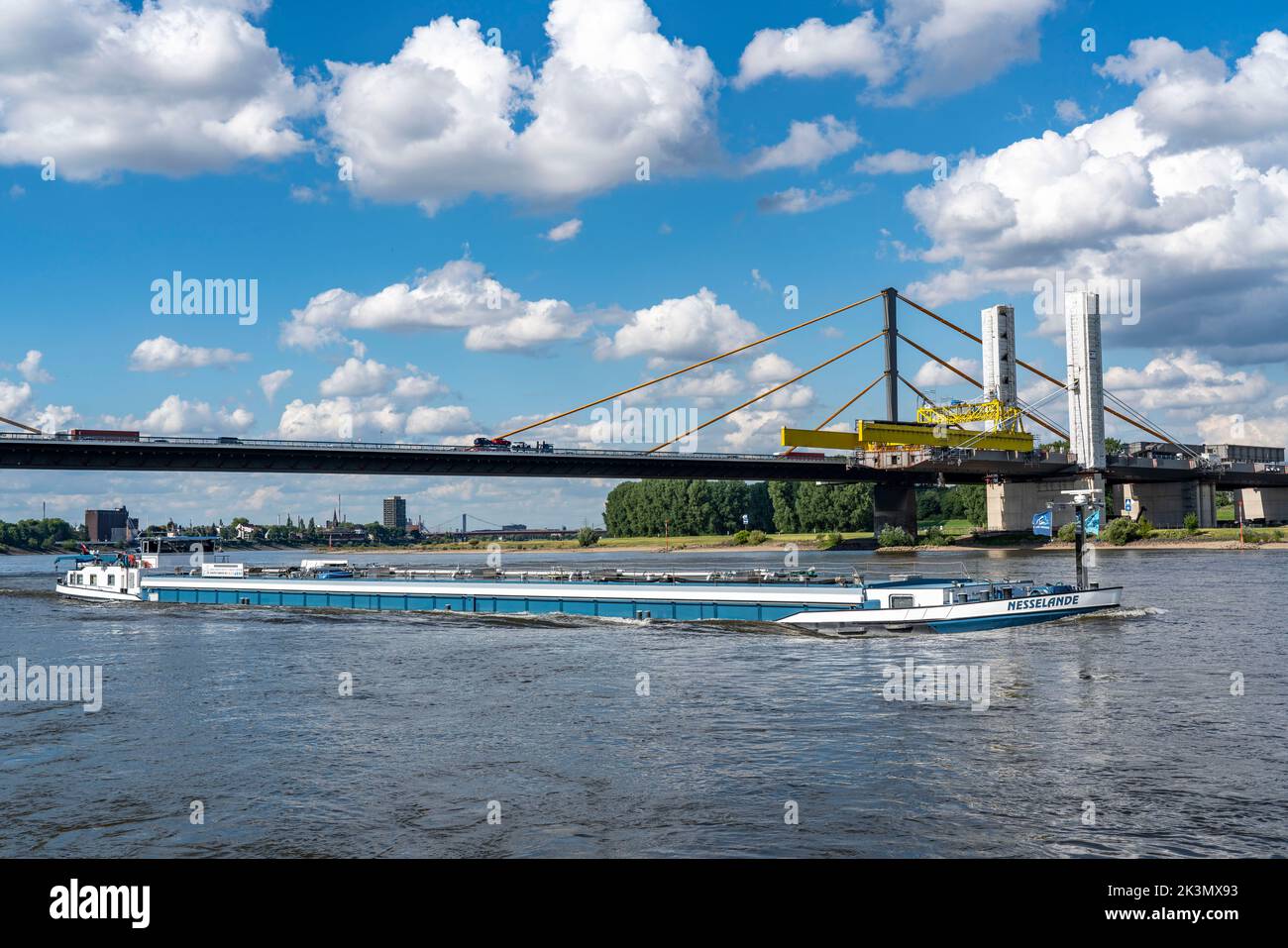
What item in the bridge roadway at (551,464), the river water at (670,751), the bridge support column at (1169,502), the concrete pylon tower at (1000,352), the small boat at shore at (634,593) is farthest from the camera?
the bridge support column at (1169,502)

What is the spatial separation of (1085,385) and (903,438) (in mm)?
23155

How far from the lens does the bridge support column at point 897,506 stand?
13844cm

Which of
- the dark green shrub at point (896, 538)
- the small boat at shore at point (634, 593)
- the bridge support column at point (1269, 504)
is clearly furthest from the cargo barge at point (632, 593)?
the bridge support column at point (1269, 504)

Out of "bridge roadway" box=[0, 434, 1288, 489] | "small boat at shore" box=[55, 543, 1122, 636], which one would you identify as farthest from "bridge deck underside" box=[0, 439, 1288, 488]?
"small boat at shore" box=[55, 543, 1122, 636]

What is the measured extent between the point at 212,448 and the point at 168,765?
90480 millimetres

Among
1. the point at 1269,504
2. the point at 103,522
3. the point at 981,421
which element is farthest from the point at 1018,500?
the point at 103,522

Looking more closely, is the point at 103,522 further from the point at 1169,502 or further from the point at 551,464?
the point at 1169,502

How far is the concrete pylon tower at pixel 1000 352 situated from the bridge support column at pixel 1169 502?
2380 cm

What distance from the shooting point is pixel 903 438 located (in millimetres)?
127562

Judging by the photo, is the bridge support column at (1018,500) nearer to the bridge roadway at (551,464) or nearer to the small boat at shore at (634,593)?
the bridge roadway at (551,464)

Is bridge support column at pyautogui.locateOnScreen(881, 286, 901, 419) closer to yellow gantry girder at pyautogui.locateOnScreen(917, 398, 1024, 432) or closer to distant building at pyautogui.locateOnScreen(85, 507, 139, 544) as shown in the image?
yellow gantry girder at pyautogui.locateOnScreen(917, 398, 1024, 432)

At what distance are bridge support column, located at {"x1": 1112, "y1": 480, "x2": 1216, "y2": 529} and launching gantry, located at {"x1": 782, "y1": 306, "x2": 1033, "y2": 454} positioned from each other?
66.7 feet
